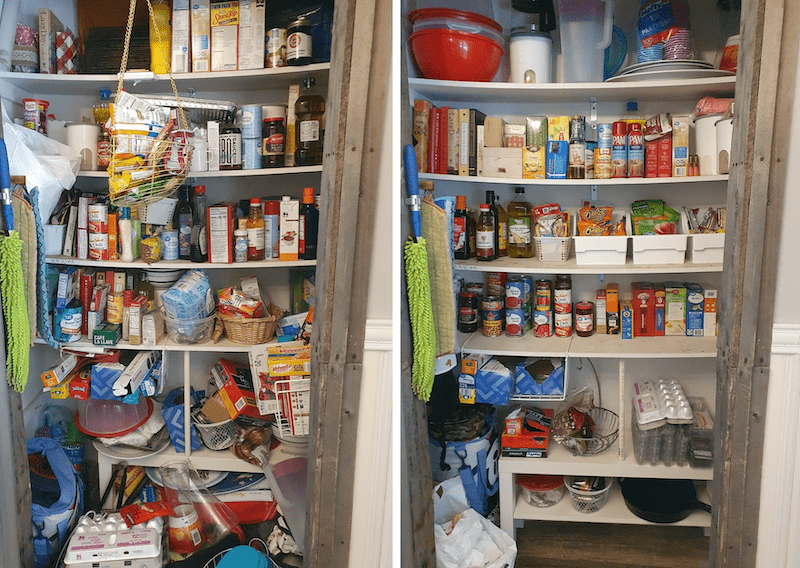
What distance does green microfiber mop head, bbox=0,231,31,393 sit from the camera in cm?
174

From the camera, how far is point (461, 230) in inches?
90.0

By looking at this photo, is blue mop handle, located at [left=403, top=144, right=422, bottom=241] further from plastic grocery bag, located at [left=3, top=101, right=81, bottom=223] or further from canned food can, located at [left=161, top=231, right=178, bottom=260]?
plastic grocery bag, located at [left=3, top=101, right=81, bottom=223]

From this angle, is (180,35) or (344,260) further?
(180,35)

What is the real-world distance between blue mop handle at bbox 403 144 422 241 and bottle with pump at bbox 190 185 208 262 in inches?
38.6

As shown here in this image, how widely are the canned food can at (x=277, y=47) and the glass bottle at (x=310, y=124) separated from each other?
110 mm

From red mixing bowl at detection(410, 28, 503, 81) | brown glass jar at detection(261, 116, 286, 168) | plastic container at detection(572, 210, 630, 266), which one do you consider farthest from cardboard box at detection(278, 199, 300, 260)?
plastic container at detection(572, 210, 630, 266)

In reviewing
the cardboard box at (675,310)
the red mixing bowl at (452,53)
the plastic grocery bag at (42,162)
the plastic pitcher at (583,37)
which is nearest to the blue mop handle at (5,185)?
the plastic grocery bag at (42,162)

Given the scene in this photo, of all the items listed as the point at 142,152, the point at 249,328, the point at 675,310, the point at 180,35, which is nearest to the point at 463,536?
the point at 249,328

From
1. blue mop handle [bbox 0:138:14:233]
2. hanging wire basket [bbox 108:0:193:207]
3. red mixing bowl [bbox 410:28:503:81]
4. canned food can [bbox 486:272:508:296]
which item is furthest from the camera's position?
canned food can [bbox 486:272:508:296]

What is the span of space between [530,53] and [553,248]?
697mm

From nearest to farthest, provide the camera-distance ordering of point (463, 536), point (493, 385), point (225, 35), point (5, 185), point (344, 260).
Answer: point (344, 260) → point (5, 185) → point (463, 536) → point (225, 35) → point (493, 385)

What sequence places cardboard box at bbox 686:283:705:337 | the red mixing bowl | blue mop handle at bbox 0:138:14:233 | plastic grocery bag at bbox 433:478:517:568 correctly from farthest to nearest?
cardboard box at bbox 686:283:705:337
the red mixing bowl
plastic grocery bag at bbox 433:478:517:568
blue mop handle at bbox 0:138:14:233

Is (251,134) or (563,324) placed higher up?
(251,134)

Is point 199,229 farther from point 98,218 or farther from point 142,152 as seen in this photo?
point 142,152
